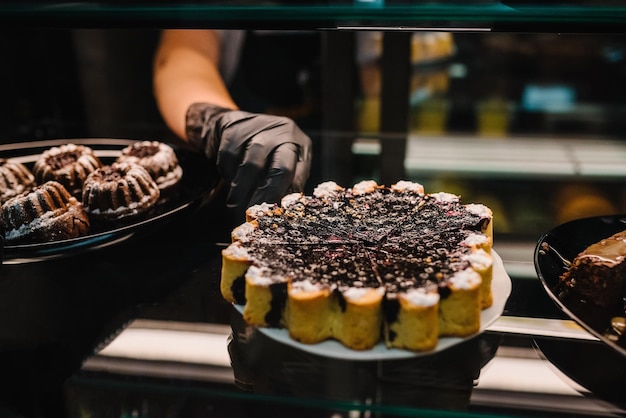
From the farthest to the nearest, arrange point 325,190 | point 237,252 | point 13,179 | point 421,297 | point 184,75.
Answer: point 184,75
point 13,179
point 325,190
point 237,252
point 421,297

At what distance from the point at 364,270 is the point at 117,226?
1.99 ft

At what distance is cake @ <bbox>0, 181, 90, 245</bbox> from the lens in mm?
→ 1140

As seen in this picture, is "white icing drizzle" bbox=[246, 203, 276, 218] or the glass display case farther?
"white icing drizzle" bbox=[246, 203, 276, 218]

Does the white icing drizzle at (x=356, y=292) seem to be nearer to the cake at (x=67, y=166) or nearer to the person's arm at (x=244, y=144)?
the person's arm at (x=244, y=144)

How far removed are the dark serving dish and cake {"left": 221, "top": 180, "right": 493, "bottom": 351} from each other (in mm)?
112

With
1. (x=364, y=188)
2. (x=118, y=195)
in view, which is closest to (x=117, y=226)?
(x=118, y=195)

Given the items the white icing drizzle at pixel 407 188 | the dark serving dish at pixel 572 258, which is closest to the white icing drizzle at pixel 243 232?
the white icing drizzle at pixel 407 188

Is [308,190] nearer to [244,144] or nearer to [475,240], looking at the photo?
[244,144]

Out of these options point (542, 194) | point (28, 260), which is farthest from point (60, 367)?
point (542, 194)

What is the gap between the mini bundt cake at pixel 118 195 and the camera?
124 centimetres

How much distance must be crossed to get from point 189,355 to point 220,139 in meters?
0.59

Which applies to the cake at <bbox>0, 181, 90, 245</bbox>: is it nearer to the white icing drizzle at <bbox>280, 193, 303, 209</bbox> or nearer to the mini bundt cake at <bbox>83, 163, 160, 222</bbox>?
the mini bundt cake at <bbox>83, 163, 160, 222</bbox>

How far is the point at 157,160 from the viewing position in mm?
1386

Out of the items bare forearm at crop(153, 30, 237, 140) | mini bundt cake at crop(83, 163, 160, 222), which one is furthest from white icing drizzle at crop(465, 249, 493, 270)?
bare forearm at crop(153, 30, 237, 140)
